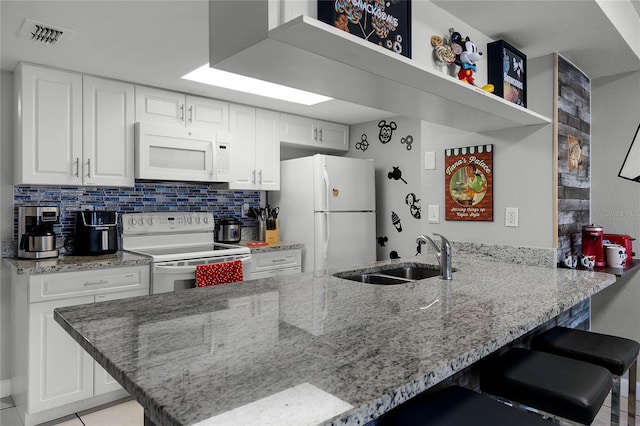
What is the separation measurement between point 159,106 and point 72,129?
0.64 metres

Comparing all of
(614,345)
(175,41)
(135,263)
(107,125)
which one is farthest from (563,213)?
(107,125)

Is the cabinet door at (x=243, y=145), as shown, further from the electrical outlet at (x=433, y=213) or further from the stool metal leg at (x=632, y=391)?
the stool metal leg at (x=632, y=391)

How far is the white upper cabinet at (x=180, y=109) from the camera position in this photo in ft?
10.1

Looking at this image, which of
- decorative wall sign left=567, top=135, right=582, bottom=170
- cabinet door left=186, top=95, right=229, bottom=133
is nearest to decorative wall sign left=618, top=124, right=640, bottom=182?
decorative wall sign left=567, top=135, right=582, bottom=170

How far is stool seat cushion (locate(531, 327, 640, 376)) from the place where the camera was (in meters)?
1.56

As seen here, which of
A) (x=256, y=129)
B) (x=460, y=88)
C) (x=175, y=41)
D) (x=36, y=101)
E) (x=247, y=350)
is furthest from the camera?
(x=256, y=129)

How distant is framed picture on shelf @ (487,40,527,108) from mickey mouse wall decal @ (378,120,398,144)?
191 cm

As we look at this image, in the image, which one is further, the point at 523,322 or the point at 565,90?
the point at 565,90

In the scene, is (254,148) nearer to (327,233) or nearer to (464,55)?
(327,233)

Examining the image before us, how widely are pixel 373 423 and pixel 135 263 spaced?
6.69 feet

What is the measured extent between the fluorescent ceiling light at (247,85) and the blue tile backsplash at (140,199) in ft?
3.32

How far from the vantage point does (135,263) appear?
2.71 meters

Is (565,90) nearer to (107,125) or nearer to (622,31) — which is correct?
(622,31)

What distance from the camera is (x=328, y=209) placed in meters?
3.68
